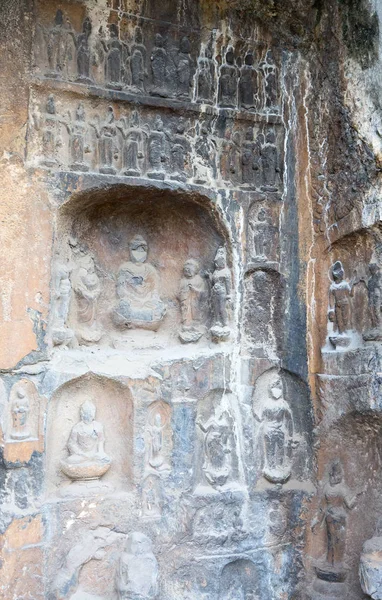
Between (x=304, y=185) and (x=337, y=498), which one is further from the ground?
(x=304, y=185)

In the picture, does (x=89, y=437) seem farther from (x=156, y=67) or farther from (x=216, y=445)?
(x=156, y=67)

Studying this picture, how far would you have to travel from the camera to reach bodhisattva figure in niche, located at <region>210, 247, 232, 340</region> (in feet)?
21.7

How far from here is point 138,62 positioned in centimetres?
640

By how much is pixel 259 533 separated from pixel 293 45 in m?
4.67

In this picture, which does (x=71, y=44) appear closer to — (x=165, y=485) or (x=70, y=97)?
(x=70, y=97)

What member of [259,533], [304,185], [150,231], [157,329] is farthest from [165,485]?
[304,185]

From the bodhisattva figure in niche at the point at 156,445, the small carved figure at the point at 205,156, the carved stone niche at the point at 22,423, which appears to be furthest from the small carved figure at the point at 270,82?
the carved stone niche at the point at 22,423

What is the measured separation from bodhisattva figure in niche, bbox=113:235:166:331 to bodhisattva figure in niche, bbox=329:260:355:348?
1653mm

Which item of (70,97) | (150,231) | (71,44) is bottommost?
(150,231)

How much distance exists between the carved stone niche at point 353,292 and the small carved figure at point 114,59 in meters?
2.53

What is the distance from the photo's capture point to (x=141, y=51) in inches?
253

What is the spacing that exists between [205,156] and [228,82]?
0.75 m

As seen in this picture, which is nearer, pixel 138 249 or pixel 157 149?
pixel 157 149

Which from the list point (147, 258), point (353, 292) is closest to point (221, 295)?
point (147, 258)
